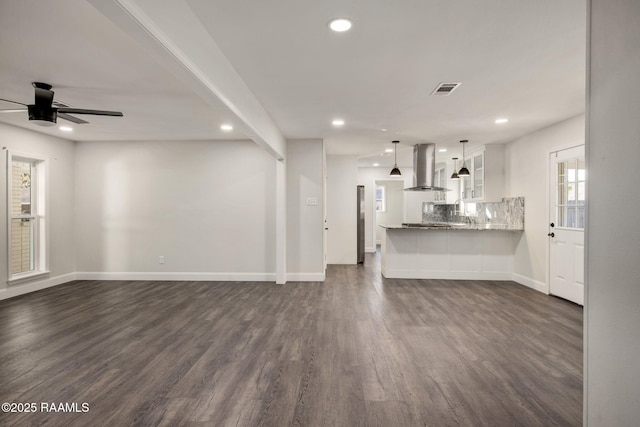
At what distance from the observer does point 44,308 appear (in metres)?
4.30

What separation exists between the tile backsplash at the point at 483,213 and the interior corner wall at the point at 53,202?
26.1 ft

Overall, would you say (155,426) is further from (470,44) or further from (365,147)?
(365,147)

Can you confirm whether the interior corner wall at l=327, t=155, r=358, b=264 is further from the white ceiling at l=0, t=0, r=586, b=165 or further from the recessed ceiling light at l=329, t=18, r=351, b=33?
the recessed ceiling light at l=329, t=18, r=351, b=33

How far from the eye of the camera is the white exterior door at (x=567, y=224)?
4.43 m

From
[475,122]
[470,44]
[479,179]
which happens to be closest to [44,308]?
[470,44]

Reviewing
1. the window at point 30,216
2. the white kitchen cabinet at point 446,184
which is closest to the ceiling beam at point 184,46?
the window at point 30,216

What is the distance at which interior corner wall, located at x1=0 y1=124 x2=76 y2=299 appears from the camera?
4.80 meters

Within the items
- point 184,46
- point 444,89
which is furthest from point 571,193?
point 184,46

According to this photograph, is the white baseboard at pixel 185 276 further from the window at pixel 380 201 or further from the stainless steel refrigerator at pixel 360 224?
the window at pixel 380 201

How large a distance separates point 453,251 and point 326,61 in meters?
4.45

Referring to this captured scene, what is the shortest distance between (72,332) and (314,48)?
3650 mm

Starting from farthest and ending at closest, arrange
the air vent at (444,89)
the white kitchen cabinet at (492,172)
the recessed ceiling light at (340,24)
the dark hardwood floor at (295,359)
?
1. the white kitchen cabinet at (492,172)
2. the air vent at (444,89)
3. the recessed ceiling light at (340,24)
4. the dark hardwood floor at (295,359)

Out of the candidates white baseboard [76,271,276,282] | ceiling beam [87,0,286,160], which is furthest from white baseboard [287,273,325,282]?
ceiling beam [87,0,286,160]

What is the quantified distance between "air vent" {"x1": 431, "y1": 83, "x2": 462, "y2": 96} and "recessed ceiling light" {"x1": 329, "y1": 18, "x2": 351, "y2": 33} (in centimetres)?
144
